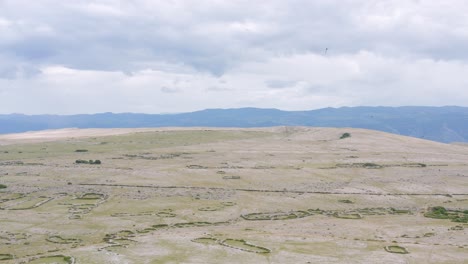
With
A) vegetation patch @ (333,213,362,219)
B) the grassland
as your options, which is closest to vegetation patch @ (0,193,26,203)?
the grassland

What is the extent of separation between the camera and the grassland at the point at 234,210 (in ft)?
178

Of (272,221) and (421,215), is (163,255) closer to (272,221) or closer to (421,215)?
(272,221)

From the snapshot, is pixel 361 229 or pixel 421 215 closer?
pixel 361 229

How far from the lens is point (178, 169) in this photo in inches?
5113

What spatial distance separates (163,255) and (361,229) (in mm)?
31081

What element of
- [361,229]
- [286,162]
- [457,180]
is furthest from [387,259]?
[286,162]

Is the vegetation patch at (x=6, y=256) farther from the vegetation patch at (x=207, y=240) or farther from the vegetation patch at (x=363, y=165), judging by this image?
the vegetation patch at (x=363, y=165)

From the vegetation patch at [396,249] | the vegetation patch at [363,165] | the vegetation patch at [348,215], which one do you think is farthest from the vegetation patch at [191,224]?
the vegetation patch at [363,165]

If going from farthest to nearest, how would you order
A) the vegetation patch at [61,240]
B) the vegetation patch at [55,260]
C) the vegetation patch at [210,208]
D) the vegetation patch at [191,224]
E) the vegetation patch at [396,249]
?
the vegetation patch at [210,208] → the vegetation patch at [191,224] → the vegetation patch at [61,240] → the vegetation patch at [396,249] → the vegetation patch at [55,260]

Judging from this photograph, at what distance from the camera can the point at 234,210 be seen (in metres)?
82.3

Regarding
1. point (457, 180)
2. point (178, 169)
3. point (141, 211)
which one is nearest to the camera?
point (141, 211)

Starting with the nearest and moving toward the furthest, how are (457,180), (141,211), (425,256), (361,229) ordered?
(425,256), (361,229), (141,211), (457,180)

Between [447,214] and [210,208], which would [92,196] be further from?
[447,214]

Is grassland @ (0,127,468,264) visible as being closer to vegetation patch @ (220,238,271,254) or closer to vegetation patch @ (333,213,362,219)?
vegetation patch @ (220,238,271,254)
